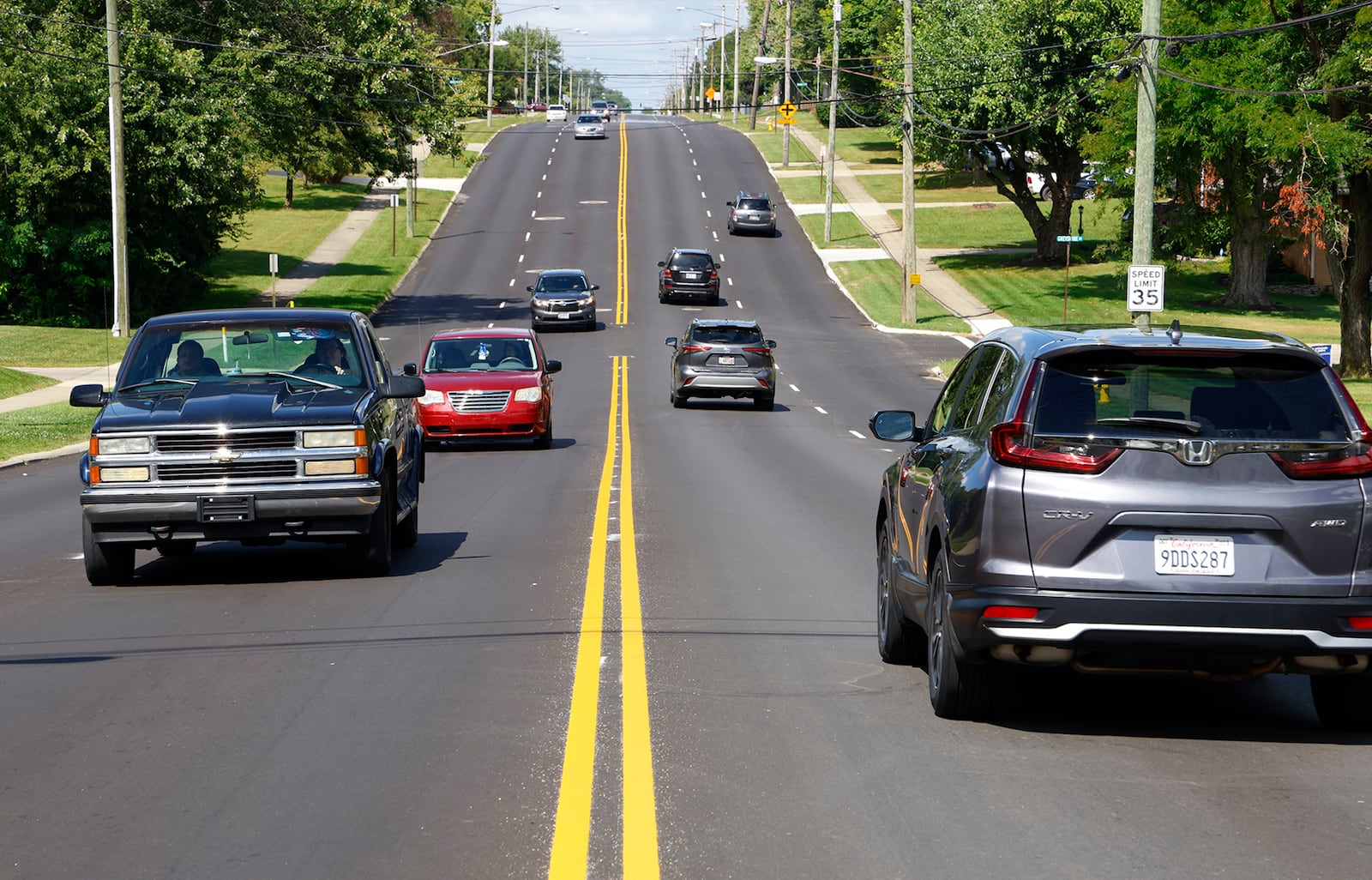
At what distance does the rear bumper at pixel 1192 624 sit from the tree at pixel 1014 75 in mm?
49744

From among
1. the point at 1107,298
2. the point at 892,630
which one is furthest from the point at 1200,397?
the point at 1107,298

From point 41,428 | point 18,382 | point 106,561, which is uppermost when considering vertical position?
point 106,561

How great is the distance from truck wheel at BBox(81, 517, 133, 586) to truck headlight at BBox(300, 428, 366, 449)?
1.47 meters

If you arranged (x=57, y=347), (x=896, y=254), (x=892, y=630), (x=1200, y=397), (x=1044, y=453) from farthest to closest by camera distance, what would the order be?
1. (x=896, y=254)
2. (x=57, y=347)
3. (x=892, y=630)
4. (x=1200, y=397)
5. (x=1044, y=453)

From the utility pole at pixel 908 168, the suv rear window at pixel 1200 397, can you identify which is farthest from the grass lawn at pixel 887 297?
the suv rear window at pixel 1200 397

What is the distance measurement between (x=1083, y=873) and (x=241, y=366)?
8.80 metres

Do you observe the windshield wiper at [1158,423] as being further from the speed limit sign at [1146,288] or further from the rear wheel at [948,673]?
the speed limit sign at [1146,288]

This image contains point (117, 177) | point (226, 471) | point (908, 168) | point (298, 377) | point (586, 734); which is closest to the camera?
point (586, 734)

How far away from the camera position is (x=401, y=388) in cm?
1277

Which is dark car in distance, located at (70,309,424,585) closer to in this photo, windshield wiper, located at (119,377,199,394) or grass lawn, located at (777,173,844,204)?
windshield wiper, located at (119,377,199,394)

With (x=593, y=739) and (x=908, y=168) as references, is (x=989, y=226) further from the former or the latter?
(x=593, y=739)

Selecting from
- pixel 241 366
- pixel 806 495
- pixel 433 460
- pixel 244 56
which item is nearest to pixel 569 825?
pixel 241 366

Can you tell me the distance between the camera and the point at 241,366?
1265 cm

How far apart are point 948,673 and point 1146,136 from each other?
69.6 feet
